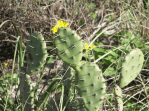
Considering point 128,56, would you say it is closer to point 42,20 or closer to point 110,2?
point 42,20

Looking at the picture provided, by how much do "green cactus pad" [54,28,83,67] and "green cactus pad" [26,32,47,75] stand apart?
0.54ft

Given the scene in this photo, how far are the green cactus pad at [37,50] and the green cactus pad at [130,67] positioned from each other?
54 cm

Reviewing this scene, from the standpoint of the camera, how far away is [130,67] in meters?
1.21

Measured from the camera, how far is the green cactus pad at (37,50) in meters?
1.17

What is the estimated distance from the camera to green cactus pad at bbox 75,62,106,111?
1026 millimetres

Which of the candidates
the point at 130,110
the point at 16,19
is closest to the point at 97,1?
the point at 16,19

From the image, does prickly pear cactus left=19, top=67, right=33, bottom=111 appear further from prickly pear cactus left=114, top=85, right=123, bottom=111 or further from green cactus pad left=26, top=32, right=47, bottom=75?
prickly pear cactus left=114, top=85, right=123, bottom=111

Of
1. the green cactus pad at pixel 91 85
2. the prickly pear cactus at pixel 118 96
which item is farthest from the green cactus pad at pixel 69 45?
the prickly pear cactus at pixel 118 96

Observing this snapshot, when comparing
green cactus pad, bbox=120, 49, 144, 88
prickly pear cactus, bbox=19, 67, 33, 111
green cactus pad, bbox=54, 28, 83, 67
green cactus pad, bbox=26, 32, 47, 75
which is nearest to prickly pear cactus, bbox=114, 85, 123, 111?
green cactus pad, bbox=120, 49, 144, 88

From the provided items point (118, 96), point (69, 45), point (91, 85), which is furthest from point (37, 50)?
point (118, 96)

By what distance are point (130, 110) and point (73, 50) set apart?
3.35ft

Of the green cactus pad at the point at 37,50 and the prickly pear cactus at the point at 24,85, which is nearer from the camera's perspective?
the green cactus pad at the point at 37,50

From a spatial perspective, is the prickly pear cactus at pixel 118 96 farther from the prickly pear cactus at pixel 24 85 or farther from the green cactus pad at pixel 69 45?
the prickly pear cactus at pixel 24 85

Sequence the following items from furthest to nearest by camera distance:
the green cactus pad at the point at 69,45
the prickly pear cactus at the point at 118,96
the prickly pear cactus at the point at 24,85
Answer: the prickly pear cactus at the point at 24,85
the prickly pear cactus at the point at 118,96
the green cactus pad at the point at 69,45
